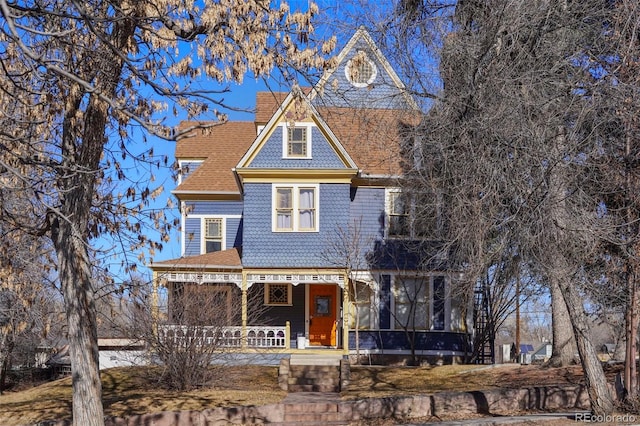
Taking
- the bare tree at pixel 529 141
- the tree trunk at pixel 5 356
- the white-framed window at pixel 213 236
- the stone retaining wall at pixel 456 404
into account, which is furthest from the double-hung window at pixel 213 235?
the bare tree at pixel 529 141

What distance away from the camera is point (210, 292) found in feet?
60.1

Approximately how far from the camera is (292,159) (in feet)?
77.3

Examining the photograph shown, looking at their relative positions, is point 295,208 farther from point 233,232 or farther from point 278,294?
point 233,232

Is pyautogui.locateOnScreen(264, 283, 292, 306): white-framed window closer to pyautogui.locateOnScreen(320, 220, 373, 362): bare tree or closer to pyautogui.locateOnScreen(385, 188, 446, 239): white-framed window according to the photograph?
pyautogui.locateOnScreen(320, 220, 373, 362): bare tree

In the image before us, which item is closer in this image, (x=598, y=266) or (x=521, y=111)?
(x=521, y=111)

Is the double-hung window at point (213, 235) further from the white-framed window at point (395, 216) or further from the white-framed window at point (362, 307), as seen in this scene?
the white-framed window at point (395, 216)

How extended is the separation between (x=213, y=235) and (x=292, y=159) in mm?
5106

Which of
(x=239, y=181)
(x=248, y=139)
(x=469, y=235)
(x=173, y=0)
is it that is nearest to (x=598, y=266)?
(x=469, y=235)

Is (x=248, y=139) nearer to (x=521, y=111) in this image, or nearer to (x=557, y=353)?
(x=557, y=353)

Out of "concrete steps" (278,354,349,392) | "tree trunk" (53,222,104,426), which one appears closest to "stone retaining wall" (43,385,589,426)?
"concrete steps" (278,354,349,392)

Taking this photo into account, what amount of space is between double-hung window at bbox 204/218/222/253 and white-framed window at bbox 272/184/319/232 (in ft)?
12.6

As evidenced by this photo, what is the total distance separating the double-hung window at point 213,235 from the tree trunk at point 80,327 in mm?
15899

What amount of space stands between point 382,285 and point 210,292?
7736 millimetres

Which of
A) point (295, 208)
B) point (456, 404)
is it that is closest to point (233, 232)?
point (295, 208)
